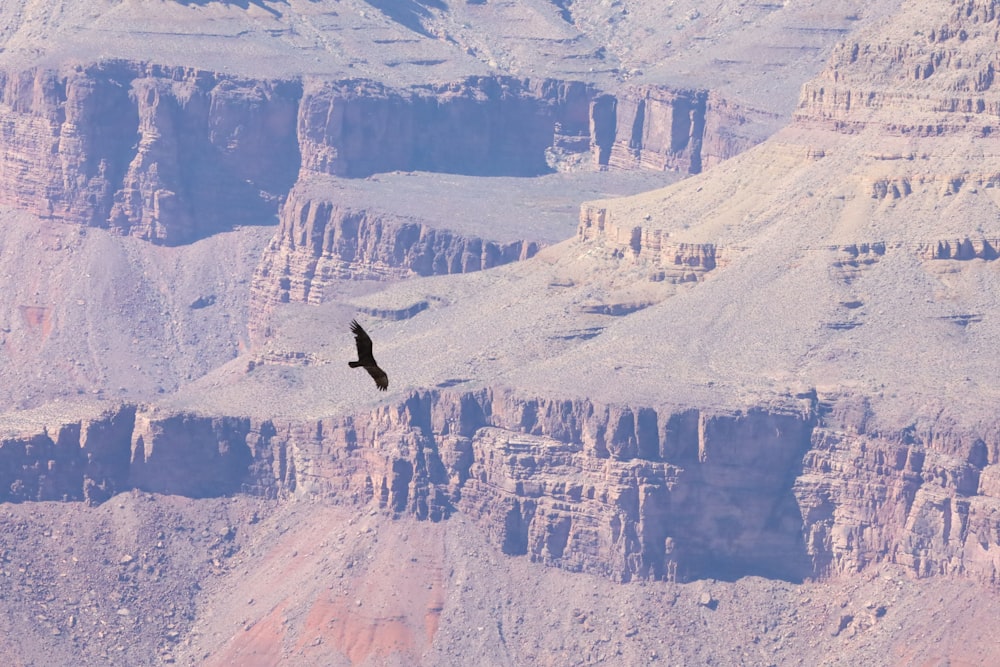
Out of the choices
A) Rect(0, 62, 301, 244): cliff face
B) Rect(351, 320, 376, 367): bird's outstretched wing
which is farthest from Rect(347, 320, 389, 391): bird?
Rect(0, 62, 301, 244): cliff face

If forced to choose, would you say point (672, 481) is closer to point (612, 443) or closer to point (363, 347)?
point (612, 443)

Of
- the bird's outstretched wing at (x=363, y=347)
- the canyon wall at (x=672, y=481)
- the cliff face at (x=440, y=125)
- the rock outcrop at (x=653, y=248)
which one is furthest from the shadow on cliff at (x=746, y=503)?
the cliff face at (x=440, y=125)

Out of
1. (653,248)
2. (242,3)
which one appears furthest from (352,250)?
(653,248)

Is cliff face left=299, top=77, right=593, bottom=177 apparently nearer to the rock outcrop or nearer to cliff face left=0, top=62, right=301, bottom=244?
cliff face left=0, top=62, right=301, bottom=244

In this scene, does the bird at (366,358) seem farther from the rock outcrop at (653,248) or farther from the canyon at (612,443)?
the rock outcrop at (653,248)

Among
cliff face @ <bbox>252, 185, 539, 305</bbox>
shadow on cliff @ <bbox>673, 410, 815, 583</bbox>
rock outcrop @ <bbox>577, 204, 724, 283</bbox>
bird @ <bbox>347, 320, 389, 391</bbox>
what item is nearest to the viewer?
bird @ <bbox>347, 320, 389, 391</bbox>

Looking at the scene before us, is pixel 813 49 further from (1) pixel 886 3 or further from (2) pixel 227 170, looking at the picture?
(2) pixel 227 170

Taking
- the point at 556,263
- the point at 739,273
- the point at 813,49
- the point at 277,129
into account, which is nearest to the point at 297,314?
the point at 556,263

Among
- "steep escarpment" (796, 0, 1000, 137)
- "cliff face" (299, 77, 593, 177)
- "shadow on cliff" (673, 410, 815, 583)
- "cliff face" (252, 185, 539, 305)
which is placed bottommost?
"shadow on cliff" (673, 410, 815, 583)
